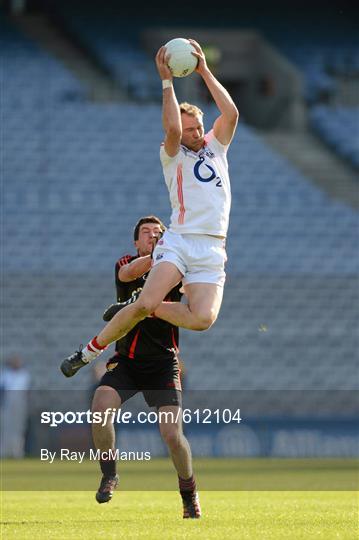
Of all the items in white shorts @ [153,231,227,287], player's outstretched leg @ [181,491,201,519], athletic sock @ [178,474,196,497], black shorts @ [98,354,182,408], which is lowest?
player's outstretched leg @ [181,491,201,519]

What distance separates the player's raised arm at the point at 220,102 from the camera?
9.18 meters

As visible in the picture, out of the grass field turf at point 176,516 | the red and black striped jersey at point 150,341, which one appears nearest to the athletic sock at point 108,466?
the grass field turf at point 176,516

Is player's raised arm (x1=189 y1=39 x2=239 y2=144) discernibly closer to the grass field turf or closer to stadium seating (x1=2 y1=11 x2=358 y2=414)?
the grass field turf

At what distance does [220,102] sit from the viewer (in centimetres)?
927

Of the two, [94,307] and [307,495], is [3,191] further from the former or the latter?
[307,495]

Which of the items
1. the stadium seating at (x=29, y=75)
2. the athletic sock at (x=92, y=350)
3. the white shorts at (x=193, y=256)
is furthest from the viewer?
the stadium seating at (x=29, y=75)

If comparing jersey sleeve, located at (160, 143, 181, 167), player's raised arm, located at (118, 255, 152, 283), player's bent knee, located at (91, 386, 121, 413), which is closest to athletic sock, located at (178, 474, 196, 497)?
player's bent knee, located at (91, 386, 121, 413)

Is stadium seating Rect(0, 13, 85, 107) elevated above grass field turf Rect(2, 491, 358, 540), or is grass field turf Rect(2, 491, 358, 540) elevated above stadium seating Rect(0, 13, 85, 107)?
stadium seating Rect(0, 13, 85, 107)

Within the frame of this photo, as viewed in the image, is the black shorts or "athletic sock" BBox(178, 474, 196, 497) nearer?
"athletic sock" BBox(178, 474, 196, 497)

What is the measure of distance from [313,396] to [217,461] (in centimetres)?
499

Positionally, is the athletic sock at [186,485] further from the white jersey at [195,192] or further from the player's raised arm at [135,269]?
the white jersey at [195,192]

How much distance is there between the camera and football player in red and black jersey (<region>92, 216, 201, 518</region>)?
9734mm

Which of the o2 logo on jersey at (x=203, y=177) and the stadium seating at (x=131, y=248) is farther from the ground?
the stadium seating at (x=131, y=248)

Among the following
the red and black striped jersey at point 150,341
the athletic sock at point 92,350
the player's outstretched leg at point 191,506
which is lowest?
the player's outstretched leg at point 191,506
